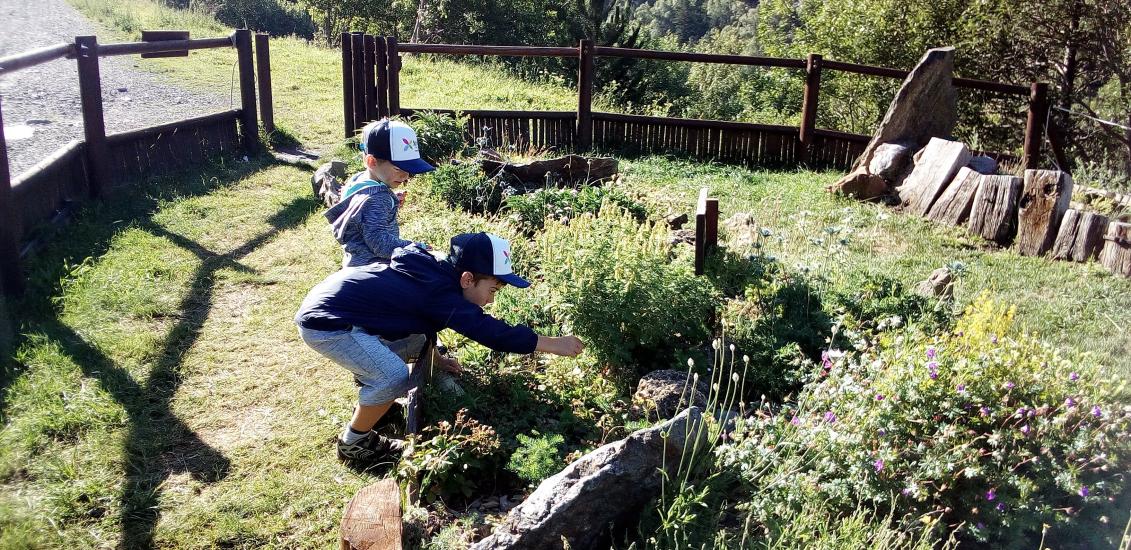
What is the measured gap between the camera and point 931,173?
8.70m

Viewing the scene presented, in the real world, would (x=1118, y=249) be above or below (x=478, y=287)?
below

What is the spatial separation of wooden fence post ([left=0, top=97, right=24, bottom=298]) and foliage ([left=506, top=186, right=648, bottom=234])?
Answer: 3361 mm

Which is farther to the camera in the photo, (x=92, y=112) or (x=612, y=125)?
(x=612, y=125)

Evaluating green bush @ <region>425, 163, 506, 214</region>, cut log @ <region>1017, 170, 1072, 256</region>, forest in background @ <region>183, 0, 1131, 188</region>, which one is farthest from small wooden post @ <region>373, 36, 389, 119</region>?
cut log @ <region>1017, 170, 1072, 256</region>

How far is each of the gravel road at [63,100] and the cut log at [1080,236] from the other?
29.1 ft

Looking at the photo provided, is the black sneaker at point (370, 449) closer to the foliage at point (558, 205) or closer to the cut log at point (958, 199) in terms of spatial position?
the foliage at point (558, 205)

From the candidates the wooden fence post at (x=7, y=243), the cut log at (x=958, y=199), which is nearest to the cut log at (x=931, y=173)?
the cut log at (x=958, y=199)

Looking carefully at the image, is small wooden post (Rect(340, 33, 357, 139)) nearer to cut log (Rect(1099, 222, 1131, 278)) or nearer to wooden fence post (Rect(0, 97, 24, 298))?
wooden fence post (Rect(0, 97, 24, 298))

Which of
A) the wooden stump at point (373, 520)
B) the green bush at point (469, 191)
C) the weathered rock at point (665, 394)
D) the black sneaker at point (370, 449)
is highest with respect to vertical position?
the green bush at point (469, 191)

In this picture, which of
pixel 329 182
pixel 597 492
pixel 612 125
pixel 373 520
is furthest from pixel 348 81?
pixel 597 492

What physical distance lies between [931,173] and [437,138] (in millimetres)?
5013

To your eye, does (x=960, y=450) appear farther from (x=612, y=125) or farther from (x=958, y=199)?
(x=612, y=125)

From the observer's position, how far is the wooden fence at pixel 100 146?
5.88m

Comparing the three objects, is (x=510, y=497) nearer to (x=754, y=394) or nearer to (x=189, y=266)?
(x=754, y=394)
